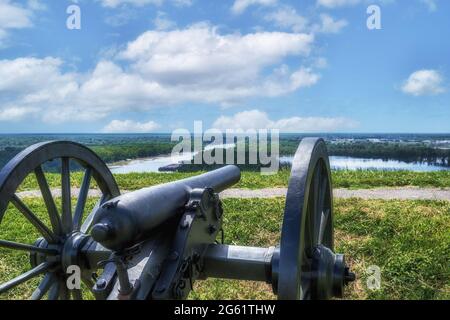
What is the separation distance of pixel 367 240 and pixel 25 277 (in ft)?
13.3

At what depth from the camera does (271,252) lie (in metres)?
3.07

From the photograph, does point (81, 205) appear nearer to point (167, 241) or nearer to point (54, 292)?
point (54, 292)

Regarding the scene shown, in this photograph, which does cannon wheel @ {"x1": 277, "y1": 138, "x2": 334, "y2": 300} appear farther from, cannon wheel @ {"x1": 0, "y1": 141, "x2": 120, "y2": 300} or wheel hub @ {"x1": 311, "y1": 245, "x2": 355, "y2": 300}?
cannon wheel @ {"x1": 0, "y1": 141, "x2": 120, "y2": 300}

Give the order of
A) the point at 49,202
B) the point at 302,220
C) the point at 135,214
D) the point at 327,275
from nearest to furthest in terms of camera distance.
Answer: the point at 302,220
the point at 135,214
the point at 327,275
the point at 49,202

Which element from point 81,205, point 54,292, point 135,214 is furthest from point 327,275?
point 81,205

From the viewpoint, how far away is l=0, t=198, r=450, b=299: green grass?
186 inches

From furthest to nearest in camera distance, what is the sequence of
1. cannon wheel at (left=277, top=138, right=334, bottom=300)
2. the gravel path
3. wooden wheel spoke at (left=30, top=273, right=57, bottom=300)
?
the gravel path
wooden wheel spoke at (left=30, top=273, right=57, bottom=300)
cannon wheel at (left=277, top=138, right=334, bottom=300)

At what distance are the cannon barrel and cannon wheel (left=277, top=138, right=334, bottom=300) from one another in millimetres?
736

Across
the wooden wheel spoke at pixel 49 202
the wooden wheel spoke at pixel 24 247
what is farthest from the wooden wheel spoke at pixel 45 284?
the wooden wheel spoke at pixel 49 202

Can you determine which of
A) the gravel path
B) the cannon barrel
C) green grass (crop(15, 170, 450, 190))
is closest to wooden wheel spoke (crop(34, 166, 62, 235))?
the cannon barrel

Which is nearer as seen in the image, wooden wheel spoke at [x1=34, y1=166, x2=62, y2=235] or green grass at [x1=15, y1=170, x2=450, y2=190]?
wooden wheel spoke at [x1=34, y1=166, x2=62, y2=235]

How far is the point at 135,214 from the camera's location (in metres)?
2.62

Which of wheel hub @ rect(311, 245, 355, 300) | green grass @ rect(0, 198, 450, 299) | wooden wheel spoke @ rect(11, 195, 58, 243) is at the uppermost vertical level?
wooden wheel spoke @ rect(11, 195, 58, 243)

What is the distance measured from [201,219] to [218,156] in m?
8.90
